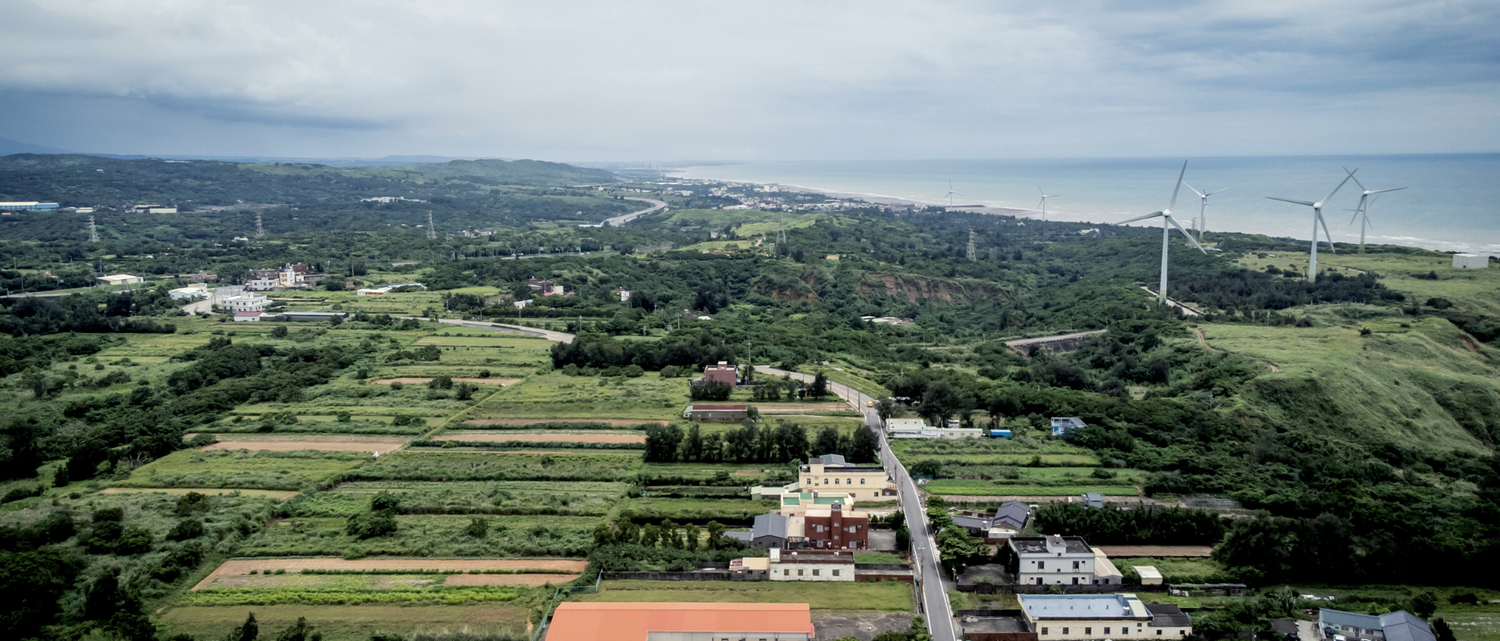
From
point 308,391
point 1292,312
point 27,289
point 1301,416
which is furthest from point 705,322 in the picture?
point 27,289

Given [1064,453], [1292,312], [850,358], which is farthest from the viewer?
[1292,312]

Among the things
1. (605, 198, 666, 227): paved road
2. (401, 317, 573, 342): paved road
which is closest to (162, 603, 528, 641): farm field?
(401, 317, 573, 342): paved road

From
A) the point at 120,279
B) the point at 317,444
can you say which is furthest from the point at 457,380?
A: the point at 120,279

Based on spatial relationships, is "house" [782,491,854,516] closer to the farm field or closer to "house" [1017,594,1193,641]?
"house" [1017,594,1193,641]

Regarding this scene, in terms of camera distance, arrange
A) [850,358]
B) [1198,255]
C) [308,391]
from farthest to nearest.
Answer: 1. [1198,255]
2. [850,358]
3. [308,391]

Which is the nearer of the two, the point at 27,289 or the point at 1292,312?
the point at 1292,312

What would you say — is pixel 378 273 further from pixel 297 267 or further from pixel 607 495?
pixel 607 495

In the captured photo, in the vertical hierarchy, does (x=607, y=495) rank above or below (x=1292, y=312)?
below
